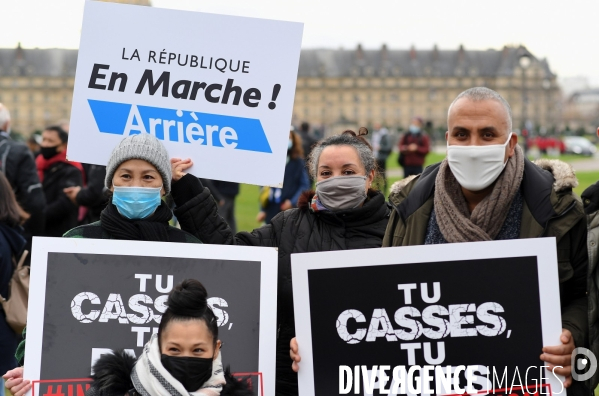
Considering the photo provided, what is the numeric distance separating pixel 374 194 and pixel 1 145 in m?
4.58

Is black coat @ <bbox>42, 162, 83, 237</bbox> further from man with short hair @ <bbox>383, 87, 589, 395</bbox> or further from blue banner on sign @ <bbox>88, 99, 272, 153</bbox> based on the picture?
man with short hair @ <bbox>383, 87, 589, 395</bbox>

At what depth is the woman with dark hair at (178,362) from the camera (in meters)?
3.06

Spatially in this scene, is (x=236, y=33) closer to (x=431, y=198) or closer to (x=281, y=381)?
(x=431, y=198)

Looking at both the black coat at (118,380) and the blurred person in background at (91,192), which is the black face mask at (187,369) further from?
the blurred person in background at (91,192)

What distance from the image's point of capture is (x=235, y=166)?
4367 mm

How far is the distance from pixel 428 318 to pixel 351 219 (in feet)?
2.86

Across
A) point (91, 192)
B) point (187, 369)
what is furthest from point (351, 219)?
point (91, 192)

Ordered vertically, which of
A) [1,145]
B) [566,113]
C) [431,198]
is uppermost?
[566,113]

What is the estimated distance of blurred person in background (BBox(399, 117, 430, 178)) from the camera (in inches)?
657

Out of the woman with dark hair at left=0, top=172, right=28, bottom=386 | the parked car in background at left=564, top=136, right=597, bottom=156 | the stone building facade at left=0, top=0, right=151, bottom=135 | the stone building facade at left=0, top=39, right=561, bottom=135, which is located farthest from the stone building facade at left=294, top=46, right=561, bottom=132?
the woman with dark hair at left=0, top=172, right=28, bottom=386

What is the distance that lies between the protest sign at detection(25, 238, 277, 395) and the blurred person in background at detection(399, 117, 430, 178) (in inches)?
515

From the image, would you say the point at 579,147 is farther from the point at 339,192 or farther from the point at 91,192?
the point at 339,192

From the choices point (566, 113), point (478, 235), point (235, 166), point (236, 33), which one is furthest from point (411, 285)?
point (566, 113)

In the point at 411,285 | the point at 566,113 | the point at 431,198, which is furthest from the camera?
the point at 566,113
